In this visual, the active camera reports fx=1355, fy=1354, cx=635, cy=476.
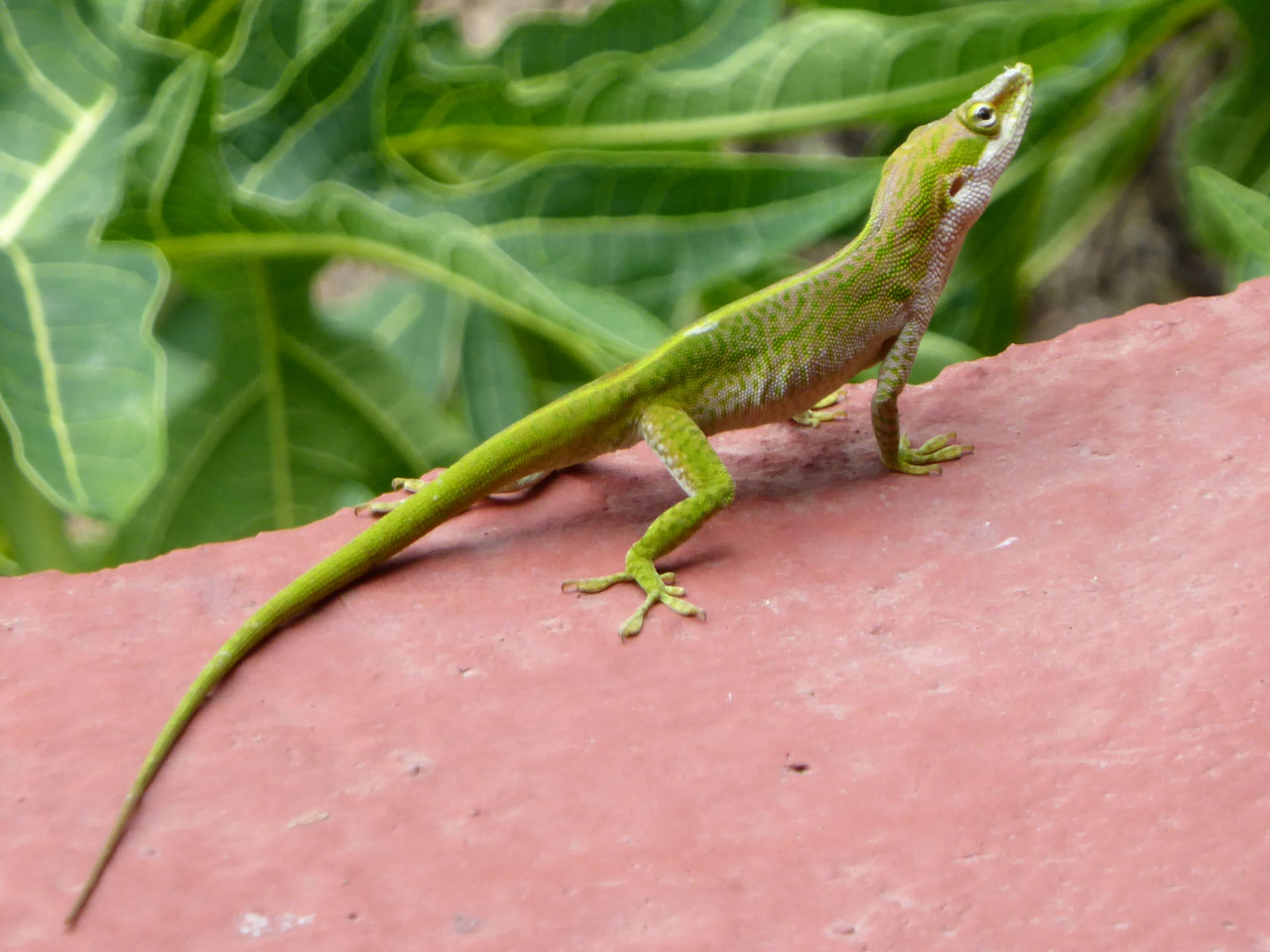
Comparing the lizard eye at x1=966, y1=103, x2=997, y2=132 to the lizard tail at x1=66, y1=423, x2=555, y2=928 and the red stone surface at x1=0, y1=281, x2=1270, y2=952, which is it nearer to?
the red stone surface at x1=0, y1=281, x2=1270, y2=952

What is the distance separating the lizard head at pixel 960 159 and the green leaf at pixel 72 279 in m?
1.35

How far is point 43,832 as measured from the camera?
5.43 feet

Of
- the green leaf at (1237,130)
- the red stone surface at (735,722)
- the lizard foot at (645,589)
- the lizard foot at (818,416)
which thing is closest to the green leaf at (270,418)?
the red stone surface at (735,722)

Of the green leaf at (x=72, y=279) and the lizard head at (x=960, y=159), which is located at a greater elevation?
the lizard head at (x=960, y=159)

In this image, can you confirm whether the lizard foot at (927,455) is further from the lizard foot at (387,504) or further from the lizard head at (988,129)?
the lizard foot at (387,504)

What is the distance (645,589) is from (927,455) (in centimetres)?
66

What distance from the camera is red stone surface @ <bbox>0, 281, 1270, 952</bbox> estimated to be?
1.43 m

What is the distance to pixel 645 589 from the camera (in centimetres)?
212

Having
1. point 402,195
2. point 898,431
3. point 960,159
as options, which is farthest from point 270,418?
point 960,159

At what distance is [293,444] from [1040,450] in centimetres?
157

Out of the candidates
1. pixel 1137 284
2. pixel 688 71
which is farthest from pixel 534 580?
pixel 1137 284

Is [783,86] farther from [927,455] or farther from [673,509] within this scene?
[673,509]

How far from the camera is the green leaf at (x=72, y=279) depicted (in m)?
2.18

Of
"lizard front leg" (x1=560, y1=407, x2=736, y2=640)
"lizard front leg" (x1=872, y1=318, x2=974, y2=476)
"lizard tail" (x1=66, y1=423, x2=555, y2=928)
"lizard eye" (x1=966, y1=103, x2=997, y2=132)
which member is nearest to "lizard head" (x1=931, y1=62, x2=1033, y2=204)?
"lizard eye" (x1=966, y1=103, x2=997, y2=132)
